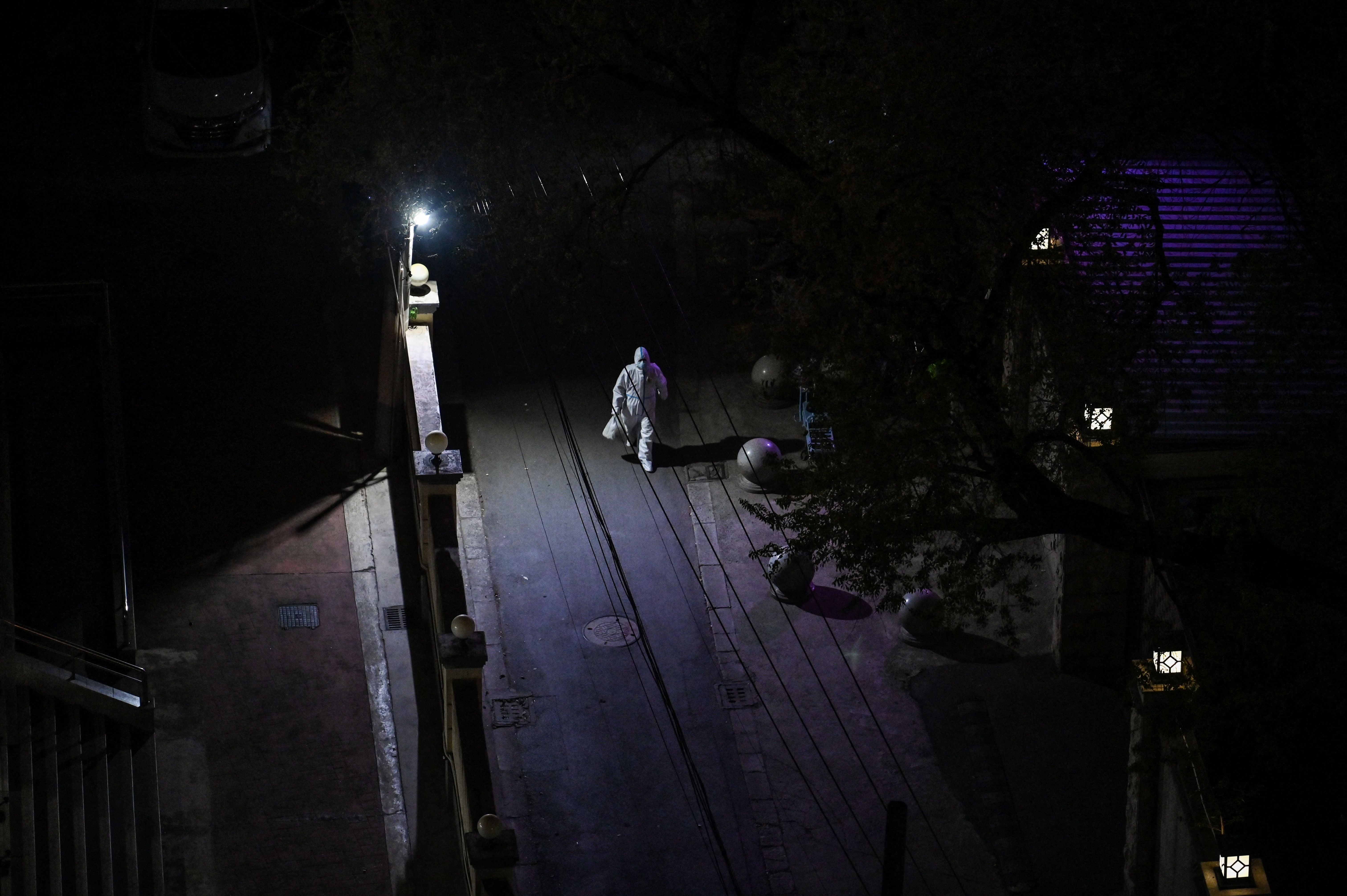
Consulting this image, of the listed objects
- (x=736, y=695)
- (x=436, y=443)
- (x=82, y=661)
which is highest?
(x=436, y=443)

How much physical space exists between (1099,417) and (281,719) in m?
8.89

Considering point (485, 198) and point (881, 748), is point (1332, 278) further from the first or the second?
point (485, 198)

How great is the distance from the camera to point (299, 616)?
19438 mm

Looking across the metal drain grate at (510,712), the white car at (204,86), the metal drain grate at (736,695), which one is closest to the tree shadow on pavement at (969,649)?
the metal drain grate at (736,695)

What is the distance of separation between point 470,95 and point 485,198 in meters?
6.24

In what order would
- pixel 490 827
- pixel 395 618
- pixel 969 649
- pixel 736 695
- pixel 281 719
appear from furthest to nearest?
pixel 969 649 → pixel 736 695 → pixel 395 618 → pixel 281 719 → pixel 490 827

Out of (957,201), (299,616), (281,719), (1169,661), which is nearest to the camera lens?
(957,201)

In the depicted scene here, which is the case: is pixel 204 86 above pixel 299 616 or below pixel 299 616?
above

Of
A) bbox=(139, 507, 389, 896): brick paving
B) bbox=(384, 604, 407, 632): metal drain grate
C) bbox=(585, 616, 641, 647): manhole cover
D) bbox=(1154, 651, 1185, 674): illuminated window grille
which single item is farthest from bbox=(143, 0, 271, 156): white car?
bbox=(1154, 651, 1185, 674): illuminated window grille

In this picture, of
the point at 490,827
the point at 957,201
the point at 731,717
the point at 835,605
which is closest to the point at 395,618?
the point at 731,717

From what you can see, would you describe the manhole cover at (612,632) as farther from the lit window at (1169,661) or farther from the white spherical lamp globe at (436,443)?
the lit window at (1169,661)

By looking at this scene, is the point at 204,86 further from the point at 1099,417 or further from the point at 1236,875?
the point at 1236,875

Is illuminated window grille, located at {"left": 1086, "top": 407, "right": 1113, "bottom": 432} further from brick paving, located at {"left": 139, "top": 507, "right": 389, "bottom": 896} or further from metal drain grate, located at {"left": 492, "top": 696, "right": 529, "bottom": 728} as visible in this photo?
brick paving, located at {"left": 139, "top": 507, "right": 389, "bottom": 896}

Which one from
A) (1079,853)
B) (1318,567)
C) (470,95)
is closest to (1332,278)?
(1318,567)
